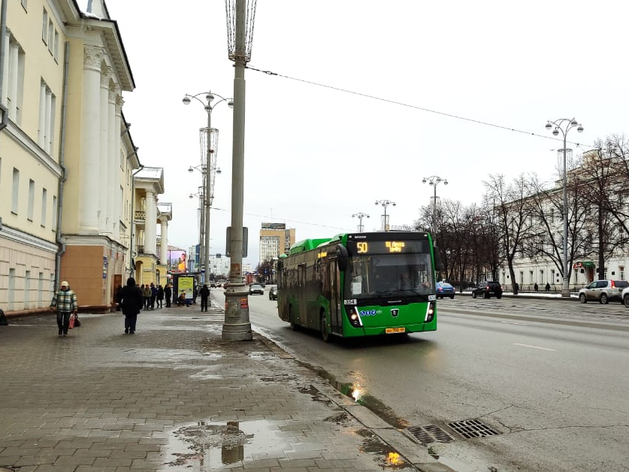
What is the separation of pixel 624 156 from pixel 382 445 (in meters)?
43.3

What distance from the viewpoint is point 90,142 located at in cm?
3028

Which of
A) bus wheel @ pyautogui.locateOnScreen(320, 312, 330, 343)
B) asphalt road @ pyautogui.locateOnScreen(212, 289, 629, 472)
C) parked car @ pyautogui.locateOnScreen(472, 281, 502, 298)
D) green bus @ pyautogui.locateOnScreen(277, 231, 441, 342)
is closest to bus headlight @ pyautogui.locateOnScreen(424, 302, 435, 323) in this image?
green bus @ pyautogui.locateOnScreen(277, 231, 441, 342)

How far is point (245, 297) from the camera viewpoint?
604 inches

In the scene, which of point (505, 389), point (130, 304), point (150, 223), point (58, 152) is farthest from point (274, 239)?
point (505, 389)

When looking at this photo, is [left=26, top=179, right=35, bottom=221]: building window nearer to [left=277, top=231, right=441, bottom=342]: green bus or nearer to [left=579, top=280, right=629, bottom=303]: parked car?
[left=277, top=231, right=441, bottom=342]: green bus

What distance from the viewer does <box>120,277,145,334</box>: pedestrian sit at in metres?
18.0

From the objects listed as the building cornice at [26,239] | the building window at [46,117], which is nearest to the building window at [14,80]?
the building window at [46,117]

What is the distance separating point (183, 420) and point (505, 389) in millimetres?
4758

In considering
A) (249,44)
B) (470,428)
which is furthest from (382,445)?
(249,44)

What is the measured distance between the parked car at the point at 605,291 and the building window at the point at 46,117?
3569cm

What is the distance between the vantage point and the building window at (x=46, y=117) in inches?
1033

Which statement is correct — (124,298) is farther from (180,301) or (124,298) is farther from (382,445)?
(180,301)

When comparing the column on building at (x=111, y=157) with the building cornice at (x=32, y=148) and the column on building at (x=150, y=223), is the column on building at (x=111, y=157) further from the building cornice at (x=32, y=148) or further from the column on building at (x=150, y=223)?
the column on building at (x=150, y=223)

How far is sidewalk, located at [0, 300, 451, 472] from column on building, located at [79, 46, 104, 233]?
62.7 ft
